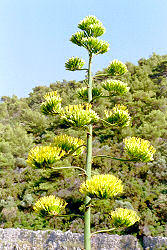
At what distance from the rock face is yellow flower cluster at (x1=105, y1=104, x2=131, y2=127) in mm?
5344

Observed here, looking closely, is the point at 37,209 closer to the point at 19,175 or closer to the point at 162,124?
the point at 19,175

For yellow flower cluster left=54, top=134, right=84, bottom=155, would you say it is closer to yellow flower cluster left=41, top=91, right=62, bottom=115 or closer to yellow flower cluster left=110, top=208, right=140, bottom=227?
yellow flower cluster left=41, top=91, right=62, bottom=115

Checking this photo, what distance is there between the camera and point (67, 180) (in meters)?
10.3

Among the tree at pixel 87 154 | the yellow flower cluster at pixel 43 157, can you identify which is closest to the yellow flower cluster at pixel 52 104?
the tree at pixel 87 154

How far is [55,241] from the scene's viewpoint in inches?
290

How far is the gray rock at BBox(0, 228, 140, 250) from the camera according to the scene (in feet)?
22.8

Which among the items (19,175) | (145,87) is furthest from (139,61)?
(19,175)

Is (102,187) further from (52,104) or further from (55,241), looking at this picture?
(55,241)

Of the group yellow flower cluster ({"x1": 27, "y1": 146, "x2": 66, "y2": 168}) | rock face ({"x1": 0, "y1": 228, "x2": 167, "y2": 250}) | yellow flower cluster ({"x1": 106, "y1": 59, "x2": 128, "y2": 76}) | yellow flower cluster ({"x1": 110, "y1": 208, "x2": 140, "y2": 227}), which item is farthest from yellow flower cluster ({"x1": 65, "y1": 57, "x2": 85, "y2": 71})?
rock face ({"x1": 0, "y1": 228, "x2": 167, "y2": 250})

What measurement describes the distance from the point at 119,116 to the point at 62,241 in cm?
600

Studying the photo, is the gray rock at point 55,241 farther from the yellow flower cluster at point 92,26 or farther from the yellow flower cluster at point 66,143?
the yellow flower cluster at point 92,26

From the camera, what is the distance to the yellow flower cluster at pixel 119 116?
2803 mm

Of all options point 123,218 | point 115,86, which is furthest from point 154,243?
point 115,86

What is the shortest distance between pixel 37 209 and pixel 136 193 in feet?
22.7
